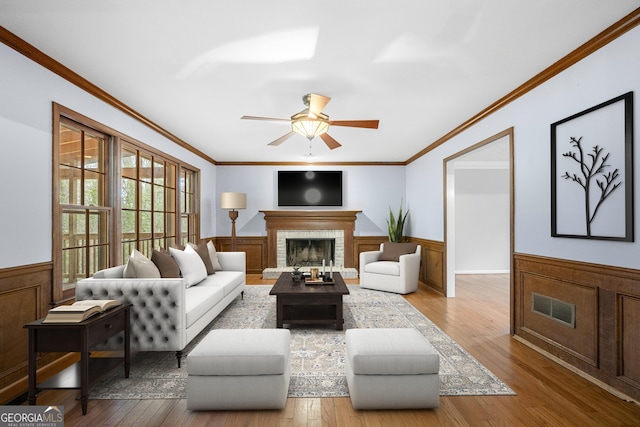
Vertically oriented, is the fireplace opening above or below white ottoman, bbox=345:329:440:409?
above

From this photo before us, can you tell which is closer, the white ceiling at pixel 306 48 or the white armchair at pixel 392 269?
the white ceiling at pixel 306 48

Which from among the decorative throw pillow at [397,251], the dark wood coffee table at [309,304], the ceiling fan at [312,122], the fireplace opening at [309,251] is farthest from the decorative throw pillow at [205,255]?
the decorative throw pillow at [397,251]

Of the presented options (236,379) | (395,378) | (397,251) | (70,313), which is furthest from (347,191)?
(70,313)

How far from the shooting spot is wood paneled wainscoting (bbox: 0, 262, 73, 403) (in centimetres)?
228

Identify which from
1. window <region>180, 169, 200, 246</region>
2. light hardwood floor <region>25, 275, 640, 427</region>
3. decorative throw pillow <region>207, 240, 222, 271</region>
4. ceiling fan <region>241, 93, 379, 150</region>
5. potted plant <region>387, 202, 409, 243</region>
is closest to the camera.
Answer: light hardwood floor <region>25, 275, 640, 427</region>

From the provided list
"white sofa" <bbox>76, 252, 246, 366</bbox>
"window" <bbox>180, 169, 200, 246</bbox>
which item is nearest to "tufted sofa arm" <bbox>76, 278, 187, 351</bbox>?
"white sofa" <bbox>76, 252, 246, 366</bbox>

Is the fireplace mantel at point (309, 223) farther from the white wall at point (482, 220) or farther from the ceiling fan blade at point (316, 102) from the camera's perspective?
the ceiling fan blade at point (316, 102)

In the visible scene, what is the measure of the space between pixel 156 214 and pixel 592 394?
500 centimetres

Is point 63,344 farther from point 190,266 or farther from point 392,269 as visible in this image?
point 392,269

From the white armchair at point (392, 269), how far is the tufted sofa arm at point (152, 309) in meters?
3.49

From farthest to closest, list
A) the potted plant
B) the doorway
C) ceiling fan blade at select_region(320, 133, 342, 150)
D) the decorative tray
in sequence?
the doorway, the potted plant, the decorative tray, ceiling fan blade at select_region(320, 133, 342, 150)

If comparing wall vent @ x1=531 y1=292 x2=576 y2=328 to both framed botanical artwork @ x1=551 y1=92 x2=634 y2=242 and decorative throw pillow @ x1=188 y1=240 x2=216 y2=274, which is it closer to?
framed botanical artwork @ x1=551 y1=92 x2=634 y2=242

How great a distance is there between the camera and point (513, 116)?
11.4 ft

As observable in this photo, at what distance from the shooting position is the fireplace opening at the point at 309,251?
23.8 feet
